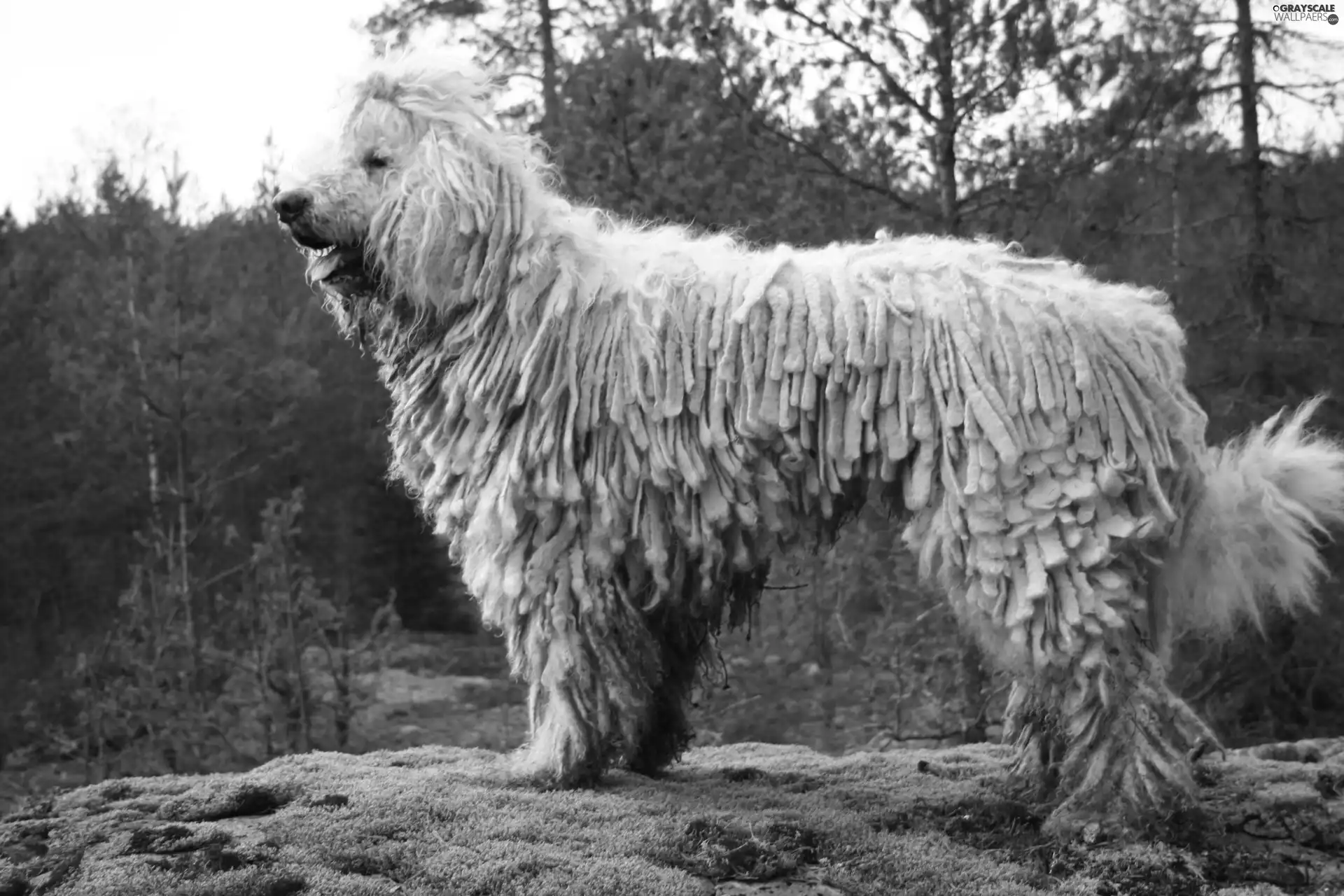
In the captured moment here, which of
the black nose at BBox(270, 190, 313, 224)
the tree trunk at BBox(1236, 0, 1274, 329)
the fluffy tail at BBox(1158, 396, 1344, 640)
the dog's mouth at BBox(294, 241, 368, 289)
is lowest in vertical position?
the fluffy tail at BBox(1158, 396, 1344, 640)

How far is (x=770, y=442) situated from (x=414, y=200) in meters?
1.46

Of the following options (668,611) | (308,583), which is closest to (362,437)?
(308,583)

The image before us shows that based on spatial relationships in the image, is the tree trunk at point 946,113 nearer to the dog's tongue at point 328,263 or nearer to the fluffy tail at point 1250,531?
the fluffy tail at point 1250,531

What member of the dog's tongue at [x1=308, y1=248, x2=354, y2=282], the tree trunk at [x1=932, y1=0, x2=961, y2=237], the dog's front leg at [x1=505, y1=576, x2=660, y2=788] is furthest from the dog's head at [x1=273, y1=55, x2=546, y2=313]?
the tree trunk at [x1=932, y1=0, x2=961, y2=237]

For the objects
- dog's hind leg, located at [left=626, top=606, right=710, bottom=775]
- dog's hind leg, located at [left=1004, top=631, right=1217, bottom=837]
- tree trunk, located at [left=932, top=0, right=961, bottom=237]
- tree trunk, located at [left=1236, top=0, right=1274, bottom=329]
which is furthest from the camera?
tree trunk, located at [left=1236, top=0, right=1274, bottom=329]

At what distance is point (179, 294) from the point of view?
549 inches

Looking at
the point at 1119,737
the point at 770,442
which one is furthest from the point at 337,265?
the point at 1119,737

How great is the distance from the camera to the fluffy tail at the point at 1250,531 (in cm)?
430

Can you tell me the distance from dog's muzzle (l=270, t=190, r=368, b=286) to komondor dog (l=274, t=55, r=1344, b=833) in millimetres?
12

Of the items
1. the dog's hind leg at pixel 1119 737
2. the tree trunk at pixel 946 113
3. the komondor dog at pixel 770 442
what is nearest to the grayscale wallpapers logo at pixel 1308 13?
the tree trunk at pixel 946 113

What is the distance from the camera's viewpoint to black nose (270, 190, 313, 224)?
4.29 metres

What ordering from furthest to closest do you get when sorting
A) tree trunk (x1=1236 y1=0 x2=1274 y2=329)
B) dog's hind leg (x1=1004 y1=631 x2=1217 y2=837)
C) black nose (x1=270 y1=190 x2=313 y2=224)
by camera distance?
1. tree trunk (x1=1236 y1=0 x2=1274 y2=329)
2. black nose (x1=270 y1=190 x2=313 y2=224)
3. dog's hind leg (x1=1004 y1=631 x2=1217 y2=837)

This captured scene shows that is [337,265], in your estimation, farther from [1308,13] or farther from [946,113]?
[1308,13]

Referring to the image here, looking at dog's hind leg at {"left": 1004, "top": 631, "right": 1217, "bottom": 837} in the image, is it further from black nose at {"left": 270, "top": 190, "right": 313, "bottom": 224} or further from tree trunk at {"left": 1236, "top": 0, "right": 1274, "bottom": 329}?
tree trunk at {"left": 1236, "top": 0, "right": 1274, "bottom": 329}
